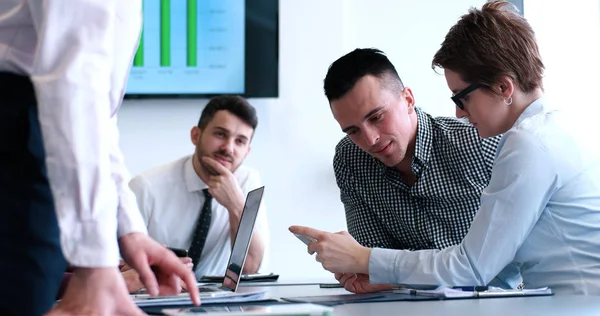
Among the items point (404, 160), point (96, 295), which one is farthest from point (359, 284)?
point (96, 295)

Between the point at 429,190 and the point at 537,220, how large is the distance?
74cm

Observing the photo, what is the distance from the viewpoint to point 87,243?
82 centimetres

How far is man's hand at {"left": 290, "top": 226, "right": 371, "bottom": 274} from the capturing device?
6.41ft

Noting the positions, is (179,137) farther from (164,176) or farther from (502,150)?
(502,150)

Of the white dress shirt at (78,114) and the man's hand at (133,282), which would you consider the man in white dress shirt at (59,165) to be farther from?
the man's hand at (133,282)

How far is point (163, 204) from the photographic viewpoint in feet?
11.8

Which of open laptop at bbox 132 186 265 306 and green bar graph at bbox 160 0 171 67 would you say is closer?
open laptop at bbox 132 186 265 306

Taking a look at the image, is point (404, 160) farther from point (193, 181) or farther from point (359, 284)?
point (193, 181)

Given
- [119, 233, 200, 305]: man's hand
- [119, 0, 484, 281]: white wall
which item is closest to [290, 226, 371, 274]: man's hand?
Answer: [119, 233, 200, 305]: man's hand

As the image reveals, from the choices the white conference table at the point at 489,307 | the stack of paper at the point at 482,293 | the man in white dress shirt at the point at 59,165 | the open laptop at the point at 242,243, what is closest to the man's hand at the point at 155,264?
the man in white dress shirt at the point at 59,165

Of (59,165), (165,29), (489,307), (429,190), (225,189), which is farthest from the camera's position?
(165,29)

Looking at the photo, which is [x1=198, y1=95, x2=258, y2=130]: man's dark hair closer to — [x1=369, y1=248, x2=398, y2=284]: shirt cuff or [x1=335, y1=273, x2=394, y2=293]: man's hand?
[x1=335, y1=273, x2=394, y2=293]: man's hand

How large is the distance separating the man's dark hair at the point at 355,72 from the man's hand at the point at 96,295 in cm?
180

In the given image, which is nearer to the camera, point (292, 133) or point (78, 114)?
point (78, 114)
